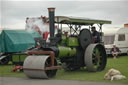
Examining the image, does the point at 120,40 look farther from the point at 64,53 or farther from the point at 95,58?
the point at 64,53

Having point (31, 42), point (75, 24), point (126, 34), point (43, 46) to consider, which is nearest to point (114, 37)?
point (126, 34)

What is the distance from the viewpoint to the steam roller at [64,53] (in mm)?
8930

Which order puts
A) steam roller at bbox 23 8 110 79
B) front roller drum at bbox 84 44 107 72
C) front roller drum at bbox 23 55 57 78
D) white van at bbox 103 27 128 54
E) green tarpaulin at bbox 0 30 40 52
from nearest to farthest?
front roller drum at bbox 23 55 57 78 < steam roller at bbox 23 8 110 79 < front roller drum at bbox 84 44 107 72 < green tarpaulin at bbox 0 30 40 52 < white van at bbox 103 27 128 54

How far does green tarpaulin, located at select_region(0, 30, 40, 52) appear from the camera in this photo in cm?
1548

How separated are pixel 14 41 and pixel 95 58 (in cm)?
639

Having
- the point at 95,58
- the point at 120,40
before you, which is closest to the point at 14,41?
the point at 95,58

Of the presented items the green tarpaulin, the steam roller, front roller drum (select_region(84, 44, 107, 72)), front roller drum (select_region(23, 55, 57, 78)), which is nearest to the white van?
the green tarpaulin

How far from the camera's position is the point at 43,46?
31.5 ft

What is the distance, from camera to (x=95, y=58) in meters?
11.0

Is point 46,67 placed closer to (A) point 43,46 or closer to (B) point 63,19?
(A) point 43,46

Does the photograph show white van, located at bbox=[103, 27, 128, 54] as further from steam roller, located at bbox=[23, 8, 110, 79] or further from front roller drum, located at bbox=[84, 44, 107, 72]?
steam roller, located at bbox=[23, 8, 110, 79]

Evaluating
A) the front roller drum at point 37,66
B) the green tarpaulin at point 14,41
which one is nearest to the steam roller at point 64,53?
the front roller drum at point 37,66

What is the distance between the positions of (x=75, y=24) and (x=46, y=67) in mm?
3081

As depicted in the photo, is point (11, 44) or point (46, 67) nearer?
point (46, 67)
